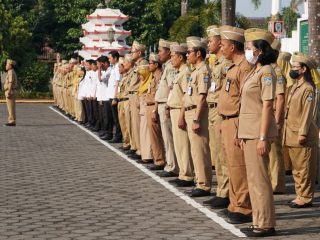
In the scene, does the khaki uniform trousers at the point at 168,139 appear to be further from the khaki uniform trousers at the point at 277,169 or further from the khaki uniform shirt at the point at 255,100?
the khaki uniform shirt at the point at 255,100

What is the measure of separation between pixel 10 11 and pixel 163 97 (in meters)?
48.9

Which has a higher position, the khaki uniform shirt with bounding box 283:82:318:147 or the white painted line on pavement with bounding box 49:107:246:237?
the khaki uniform shirt with bounding box 283:82:318:147

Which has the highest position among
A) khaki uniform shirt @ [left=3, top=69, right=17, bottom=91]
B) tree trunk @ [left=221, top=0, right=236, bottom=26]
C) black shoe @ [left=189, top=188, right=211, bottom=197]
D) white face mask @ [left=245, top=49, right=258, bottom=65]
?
tree trunk @ [left=221, top=0, right=236, bottom=26]

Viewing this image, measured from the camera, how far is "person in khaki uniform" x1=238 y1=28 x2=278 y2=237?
28.8 feet

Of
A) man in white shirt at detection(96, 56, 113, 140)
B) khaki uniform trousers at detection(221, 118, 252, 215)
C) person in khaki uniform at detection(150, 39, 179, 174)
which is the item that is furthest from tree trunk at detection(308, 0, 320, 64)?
khaki uniform trousers at detection(221, 118, 252, 215)

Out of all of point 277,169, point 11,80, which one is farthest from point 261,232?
point 11,80

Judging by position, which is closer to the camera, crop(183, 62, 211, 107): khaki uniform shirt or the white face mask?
the white face mask

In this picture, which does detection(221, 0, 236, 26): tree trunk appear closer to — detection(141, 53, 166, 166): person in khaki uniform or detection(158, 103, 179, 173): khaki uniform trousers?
detection(141, 53, 166, 166): person in khaki uniform

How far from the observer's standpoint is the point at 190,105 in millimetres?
12094

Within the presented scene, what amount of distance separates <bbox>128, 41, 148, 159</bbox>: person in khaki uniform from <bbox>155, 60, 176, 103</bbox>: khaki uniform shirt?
2.60 m

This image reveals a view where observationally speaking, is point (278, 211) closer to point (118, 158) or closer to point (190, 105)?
point (190, 105)

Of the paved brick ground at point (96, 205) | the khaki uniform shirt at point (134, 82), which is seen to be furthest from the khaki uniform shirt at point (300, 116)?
the khaki uniform shirt at point (134, 82)

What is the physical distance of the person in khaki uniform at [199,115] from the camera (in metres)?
11.7

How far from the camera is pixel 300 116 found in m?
10.9
